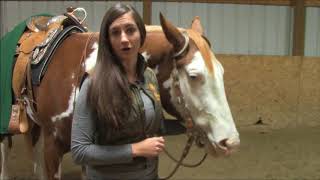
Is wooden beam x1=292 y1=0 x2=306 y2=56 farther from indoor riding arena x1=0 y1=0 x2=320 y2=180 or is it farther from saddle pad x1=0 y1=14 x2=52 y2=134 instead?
saddle pad x1=0 y1=14 x2=52 y2=134

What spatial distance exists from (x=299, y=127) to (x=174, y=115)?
3.29 meters

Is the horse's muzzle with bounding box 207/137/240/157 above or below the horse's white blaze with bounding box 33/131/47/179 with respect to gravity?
above

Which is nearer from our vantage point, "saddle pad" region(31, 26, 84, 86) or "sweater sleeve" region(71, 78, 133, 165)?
"sweater sleeve" region(71, 78, 133, 165)

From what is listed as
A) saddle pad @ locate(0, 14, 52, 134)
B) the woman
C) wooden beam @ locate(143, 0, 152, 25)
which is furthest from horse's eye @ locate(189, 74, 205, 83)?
wooden beam @ locate(143, 0, 152, 25)

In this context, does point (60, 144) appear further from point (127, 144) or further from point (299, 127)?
point (299, 127)

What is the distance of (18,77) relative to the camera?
2.39 metres

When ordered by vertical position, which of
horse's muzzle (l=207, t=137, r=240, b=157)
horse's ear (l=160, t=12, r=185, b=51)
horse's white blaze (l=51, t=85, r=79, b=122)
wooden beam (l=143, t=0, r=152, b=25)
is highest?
wooden beam (l=143, t=0, r=152, b=25)

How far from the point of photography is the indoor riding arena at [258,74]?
3.78 metres

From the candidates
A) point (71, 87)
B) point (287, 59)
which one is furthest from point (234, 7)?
point (71, 87)

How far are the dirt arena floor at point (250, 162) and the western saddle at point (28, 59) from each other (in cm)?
111

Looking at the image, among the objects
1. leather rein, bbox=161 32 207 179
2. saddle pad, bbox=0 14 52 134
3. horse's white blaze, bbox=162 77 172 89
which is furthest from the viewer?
saddle pad, bbox=0 14 52 134

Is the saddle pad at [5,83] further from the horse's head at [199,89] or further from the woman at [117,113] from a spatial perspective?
the woman at [117,113]

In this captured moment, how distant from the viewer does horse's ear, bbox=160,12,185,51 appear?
1.78 m

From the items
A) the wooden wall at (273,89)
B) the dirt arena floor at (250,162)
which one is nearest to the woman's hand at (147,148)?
the dirt arena floor at (250,162)
